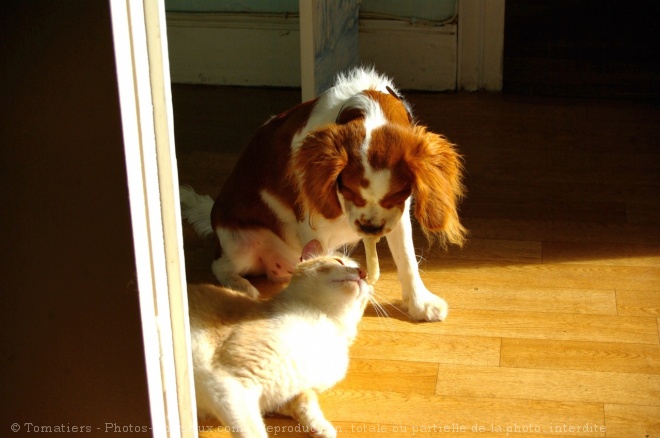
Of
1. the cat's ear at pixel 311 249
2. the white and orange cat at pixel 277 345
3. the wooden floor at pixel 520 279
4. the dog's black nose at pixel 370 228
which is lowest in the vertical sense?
the wooden floor at pixel 520 279

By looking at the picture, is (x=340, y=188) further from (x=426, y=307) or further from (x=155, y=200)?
(x=155, y=200)

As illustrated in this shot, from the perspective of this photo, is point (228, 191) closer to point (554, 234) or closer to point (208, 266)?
point (208, 266)

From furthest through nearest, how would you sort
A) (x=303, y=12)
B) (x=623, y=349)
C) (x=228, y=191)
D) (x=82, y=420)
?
(x=303, y=12) → (x=228, y=191) → (x=623, y=349) → (x=82, y=420)

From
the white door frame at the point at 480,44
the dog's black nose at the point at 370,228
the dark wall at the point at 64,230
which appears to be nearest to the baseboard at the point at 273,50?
the white door frame at the point at 480,44

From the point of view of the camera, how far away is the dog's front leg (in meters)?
2.02

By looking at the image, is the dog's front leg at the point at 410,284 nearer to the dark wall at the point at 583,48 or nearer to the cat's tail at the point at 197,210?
the cat's tail at the point at 197,210

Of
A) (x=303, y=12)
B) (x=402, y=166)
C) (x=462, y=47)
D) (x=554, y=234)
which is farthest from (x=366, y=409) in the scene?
(x=462, y=47)

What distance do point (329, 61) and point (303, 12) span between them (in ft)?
0.92

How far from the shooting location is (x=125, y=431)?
116cm

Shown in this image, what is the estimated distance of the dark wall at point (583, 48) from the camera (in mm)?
3408

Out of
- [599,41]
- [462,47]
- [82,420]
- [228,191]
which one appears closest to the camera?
[82,420]

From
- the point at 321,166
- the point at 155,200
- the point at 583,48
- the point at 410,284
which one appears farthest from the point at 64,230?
the point at 583,48

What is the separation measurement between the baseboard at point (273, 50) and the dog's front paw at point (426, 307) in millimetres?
1563

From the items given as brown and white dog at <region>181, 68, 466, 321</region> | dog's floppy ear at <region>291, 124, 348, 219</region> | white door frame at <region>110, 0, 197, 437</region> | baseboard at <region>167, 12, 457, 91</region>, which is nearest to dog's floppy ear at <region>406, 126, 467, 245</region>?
brown and white dog at <region>181, 68, 466, 321</region>
